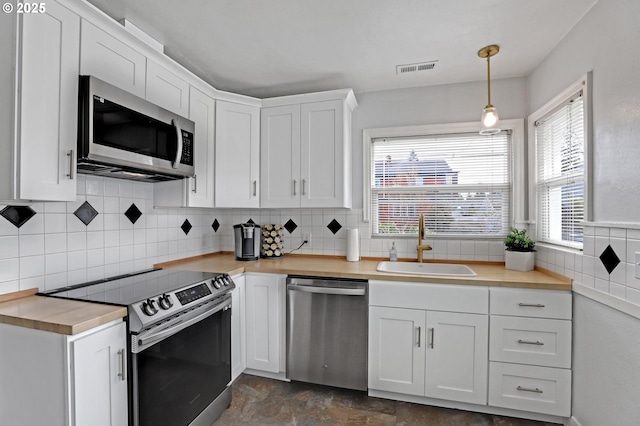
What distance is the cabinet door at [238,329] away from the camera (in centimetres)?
222

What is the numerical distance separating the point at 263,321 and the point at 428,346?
1213mm

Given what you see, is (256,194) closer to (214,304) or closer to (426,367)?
(214,304)

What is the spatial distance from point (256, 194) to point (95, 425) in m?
1.83

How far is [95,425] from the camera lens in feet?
4.14

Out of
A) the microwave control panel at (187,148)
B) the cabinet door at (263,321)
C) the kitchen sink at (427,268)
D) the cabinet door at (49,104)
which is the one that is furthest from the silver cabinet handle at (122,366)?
the kitchen sink at (427,268)

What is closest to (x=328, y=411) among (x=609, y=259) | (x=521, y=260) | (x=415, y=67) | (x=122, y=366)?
(x=122, y=366)

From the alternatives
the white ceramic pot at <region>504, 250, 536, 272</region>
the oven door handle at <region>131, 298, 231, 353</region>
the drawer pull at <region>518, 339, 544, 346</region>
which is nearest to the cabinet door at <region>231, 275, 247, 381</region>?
the oven door handle at <region>131, 298, 231, 353</region>

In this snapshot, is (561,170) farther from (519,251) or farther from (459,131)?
(459,131)

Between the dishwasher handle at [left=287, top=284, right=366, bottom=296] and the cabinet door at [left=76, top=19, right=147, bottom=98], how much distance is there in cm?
161

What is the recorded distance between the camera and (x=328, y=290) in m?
2.18

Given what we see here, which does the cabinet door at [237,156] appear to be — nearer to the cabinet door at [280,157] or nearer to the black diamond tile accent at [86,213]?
the cabinet door at [280,157]

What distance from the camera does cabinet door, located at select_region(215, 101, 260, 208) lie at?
8.33ft

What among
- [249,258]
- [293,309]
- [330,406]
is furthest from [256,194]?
[330,406]

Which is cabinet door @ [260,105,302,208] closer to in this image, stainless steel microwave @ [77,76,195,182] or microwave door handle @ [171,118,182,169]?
stainless steel microwave @ [77,76,195,182]
